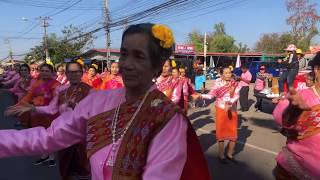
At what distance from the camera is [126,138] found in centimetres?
174

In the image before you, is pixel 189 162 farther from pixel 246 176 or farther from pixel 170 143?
pixel 246 176

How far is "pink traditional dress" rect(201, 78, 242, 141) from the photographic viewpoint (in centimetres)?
739

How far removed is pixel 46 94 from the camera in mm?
6281

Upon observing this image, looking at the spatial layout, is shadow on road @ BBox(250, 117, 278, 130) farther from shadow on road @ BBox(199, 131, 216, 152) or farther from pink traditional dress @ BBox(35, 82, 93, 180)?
pink traditional dress @ BBox(35, 82, 93, 180)

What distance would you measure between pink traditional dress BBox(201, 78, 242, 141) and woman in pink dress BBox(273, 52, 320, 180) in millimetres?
4408

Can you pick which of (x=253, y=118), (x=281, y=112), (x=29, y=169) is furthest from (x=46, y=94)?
(x=253, y=118)

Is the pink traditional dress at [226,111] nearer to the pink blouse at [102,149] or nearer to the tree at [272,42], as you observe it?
the pink blouse at [102,149]

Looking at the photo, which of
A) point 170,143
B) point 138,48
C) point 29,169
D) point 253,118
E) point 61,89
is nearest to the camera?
point 170,143

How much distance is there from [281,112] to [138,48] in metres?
1.56

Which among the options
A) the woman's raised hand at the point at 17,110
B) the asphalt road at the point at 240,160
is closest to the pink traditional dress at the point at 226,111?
the asphalt road at the point at 240,160

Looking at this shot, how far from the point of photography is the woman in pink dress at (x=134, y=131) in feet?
5.45

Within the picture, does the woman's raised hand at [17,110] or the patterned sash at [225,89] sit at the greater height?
the woman's raised hand at [17,110]

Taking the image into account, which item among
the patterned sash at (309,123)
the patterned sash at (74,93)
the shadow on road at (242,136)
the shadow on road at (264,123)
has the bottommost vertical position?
the shadow on road at (264,123)

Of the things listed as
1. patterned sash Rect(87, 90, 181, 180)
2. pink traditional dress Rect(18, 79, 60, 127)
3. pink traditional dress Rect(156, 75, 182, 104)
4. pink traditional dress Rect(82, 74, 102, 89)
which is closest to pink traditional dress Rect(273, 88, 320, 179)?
patterned sash Rect(87, 90, 181, 180)
